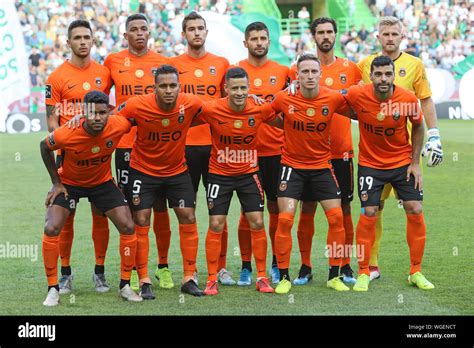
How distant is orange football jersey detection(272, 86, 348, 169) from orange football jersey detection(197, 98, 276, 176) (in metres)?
0.16

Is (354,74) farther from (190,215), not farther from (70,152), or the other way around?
(70,152)

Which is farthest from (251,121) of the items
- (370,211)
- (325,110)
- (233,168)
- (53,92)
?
(53,92)

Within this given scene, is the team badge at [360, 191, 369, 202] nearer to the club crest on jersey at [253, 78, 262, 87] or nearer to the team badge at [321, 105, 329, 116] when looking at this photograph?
the team badge at [321, 105, 329, 116]

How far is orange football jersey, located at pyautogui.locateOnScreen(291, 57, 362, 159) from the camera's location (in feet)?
25.5

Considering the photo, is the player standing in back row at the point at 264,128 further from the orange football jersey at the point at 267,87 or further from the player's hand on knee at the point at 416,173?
the player's hand on knee at the point at 416,173

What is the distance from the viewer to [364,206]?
7.45 m

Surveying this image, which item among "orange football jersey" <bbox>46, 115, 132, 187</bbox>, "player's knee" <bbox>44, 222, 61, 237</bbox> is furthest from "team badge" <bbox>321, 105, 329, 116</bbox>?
"player's knee" <bbox>44, 222, 61, 237</bbox>

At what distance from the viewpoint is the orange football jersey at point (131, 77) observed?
25.2ft

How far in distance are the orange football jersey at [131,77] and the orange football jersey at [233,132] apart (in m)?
0.69

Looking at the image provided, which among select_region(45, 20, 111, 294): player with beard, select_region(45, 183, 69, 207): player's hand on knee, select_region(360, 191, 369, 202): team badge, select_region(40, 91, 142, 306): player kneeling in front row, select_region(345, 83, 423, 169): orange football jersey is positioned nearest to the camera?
select_region(40, 91, 142, 306): player kneeling in front row

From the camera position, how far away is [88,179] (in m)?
7.21

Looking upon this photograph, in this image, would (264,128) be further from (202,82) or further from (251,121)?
(202,82)

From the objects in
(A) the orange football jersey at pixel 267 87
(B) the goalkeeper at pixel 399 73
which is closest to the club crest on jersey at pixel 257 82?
(A) the orange football jersey at pixel 267 87
